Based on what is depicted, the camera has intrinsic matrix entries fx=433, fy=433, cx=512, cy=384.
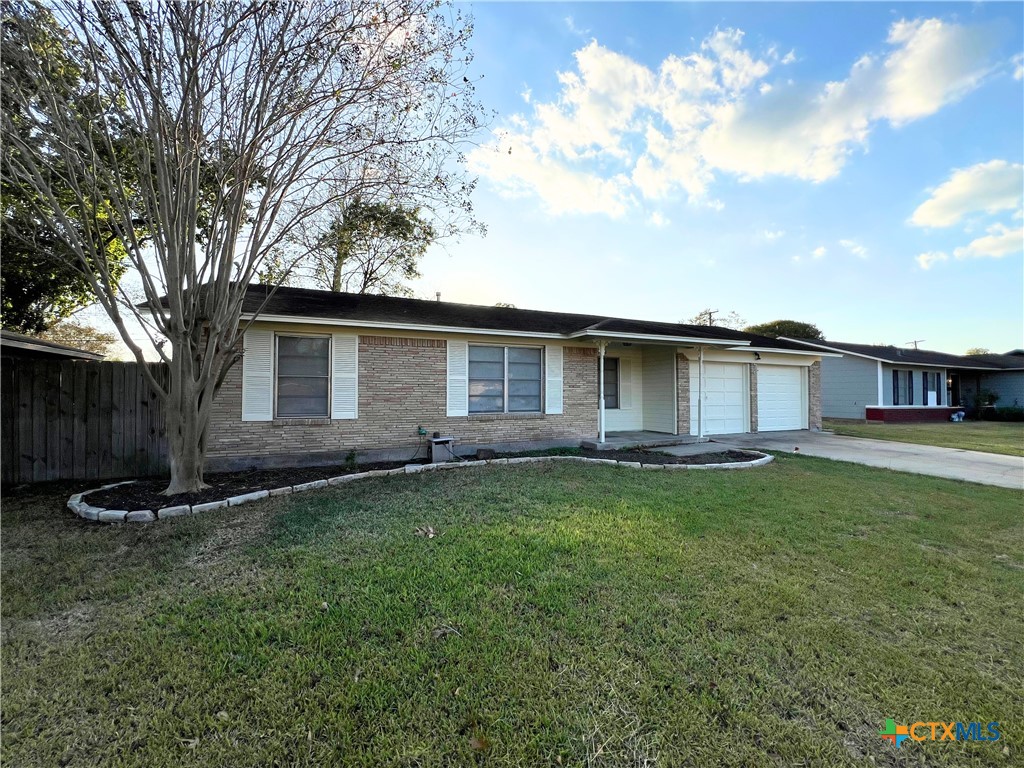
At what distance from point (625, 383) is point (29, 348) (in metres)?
12.4

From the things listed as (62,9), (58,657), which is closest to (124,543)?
(58,657)

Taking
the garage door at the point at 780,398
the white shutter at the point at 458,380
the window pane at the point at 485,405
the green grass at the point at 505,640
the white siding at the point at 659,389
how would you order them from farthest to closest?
the garage door at the point at 780,398 → the white siding at the point at 659,389 → the window pane at the point at 485,405 → the white shutter at the point at 458,380 → the green grass at the point at 505,640

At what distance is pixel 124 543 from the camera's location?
4.40 meters

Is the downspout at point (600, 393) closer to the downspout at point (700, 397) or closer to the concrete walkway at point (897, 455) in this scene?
the concrete walkway at point (897, 455)

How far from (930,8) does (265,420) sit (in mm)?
14123

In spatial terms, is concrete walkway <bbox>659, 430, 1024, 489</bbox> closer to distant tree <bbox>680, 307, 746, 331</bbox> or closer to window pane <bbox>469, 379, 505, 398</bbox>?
window pane <bbox>469, 379, 505, 398</bbox>

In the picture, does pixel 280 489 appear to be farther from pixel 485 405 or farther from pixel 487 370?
pixel 487 370

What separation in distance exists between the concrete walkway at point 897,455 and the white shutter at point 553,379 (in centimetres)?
280

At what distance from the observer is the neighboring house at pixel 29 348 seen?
245 inches

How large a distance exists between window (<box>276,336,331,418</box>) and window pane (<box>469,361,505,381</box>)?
9.94ft

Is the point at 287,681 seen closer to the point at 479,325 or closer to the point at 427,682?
the point at 427,682

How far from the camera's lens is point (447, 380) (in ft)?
31.2

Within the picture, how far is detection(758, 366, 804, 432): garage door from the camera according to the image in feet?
46.3

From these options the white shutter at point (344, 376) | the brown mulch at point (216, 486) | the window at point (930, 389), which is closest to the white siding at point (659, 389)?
the brown mulch at point (216, 486)
